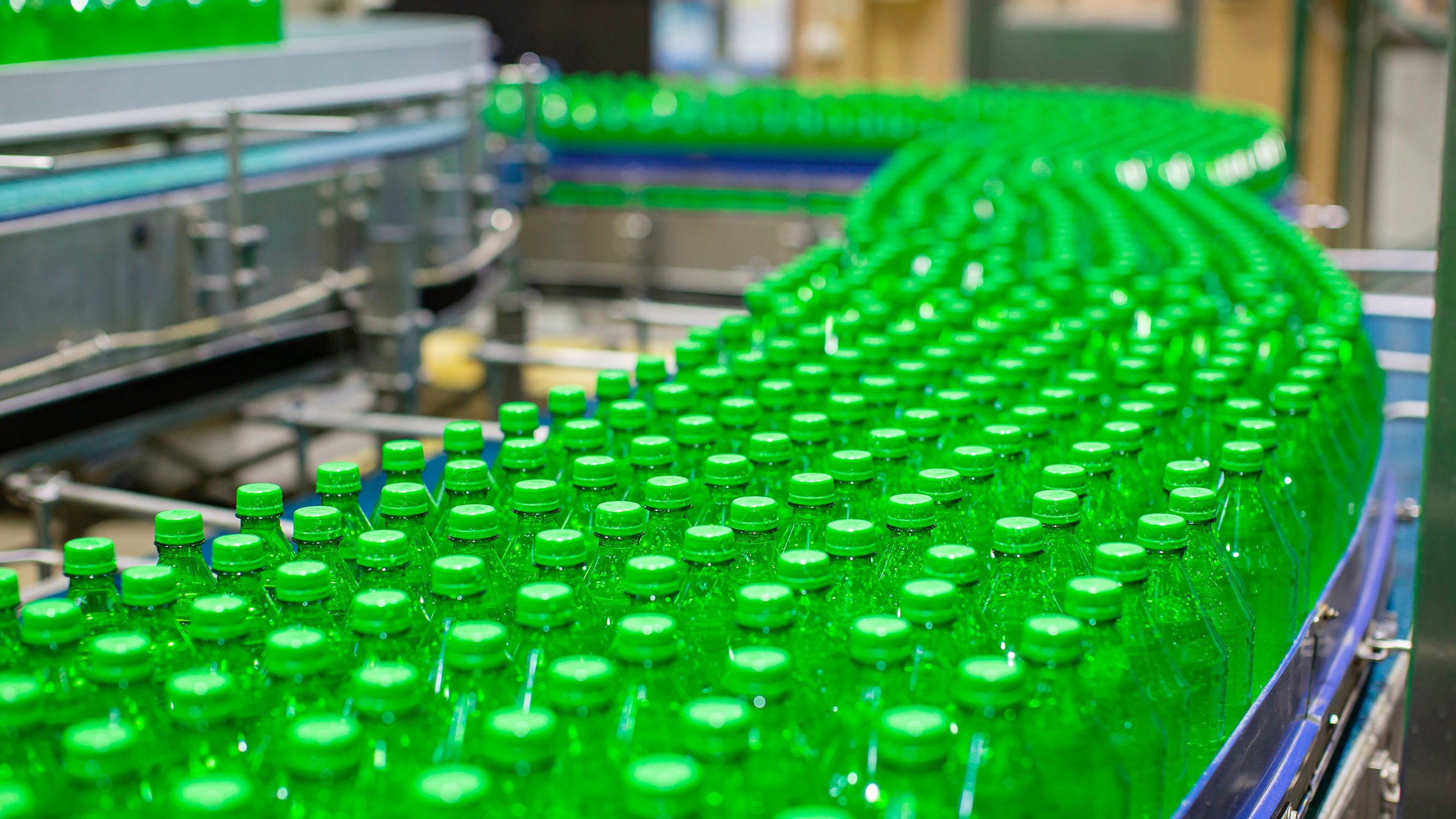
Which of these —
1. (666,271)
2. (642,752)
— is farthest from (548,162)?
(642,752)

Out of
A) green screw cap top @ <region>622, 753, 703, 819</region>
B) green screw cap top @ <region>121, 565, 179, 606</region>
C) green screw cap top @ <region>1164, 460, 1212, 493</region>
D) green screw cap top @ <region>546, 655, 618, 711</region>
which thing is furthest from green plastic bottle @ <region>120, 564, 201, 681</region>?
green screw cap top @ <region>1164, 460, 1212, 493</region>

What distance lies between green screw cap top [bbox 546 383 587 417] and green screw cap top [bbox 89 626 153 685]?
2.58 feet

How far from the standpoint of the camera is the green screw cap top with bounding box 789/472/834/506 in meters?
1.32

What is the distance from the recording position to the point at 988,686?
0.95 m

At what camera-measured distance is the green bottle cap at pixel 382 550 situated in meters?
1.18

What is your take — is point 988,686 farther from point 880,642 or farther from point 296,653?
point 296,653

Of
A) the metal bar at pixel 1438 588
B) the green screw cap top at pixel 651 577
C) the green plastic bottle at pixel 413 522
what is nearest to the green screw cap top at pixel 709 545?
the green screw cap top at pixel 651 577

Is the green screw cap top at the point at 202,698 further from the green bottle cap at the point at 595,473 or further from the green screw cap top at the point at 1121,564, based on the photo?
the green screw cap top at the point at 1121,564

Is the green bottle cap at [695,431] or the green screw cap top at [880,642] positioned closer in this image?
the green screw cap top at [880,642]

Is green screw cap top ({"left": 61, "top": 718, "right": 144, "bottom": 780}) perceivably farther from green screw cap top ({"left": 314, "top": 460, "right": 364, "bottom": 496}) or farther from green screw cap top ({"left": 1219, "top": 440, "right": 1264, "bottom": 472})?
green screw cap top ({"left": 1219, "top": 440, "right": 1264, "bottom": 472})

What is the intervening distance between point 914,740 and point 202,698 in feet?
1.42

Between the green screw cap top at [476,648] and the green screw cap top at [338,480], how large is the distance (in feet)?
1.45

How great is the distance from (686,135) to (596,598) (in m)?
4.76

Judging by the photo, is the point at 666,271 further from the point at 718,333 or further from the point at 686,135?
the point at 718,333
